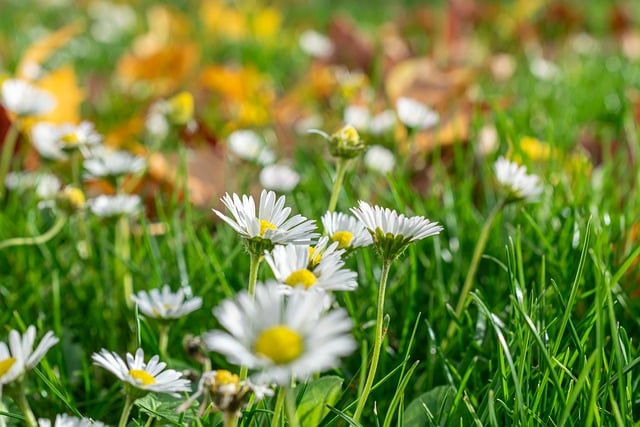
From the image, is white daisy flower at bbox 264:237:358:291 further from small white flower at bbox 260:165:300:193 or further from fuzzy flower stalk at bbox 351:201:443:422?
small white flower at bbox 260:165:300:193

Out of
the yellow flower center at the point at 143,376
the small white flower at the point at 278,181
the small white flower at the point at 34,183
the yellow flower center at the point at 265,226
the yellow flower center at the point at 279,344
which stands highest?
the yellow flower center at the point at 279,344

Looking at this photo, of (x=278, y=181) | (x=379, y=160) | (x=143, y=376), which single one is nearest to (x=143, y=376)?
(x=143, y=376)

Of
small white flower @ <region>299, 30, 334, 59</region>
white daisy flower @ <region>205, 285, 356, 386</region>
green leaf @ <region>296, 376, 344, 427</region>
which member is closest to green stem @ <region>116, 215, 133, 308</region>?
green leaf @ <region>296, 376, 344, 427</region>

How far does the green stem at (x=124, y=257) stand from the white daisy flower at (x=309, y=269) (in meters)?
0.30

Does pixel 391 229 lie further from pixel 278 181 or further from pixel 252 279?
pixel 278 181

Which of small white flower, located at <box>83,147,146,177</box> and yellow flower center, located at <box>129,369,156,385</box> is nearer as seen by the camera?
yellow flower center, located at <box>129,369,156,385</box>

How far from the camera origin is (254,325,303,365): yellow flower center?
0.30m

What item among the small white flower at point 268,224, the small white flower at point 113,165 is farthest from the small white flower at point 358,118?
the small white flower at point 268,224

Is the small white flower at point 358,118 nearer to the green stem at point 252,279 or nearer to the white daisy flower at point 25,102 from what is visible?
the white daisy flower at point 25,102

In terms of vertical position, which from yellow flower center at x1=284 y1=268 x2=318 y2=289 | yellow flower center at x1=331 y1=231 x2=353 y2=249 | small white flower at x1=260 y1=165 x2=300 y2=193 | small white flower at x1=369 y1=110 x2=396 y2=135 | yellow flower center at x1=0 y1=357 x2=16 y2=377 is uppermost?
yellow flower center at x1=284 y1=268 x2=318 y2=289

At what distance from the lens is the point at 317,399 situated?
49 centimetres

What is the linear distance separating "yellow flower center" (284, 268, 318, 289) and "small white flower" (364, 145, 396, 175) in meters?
0.52

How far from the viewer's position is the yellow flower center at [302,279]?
0.39 m

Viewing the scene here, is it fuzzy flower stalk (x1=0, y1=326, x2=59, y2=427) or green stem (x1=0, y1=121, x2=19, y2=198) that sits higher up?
fuzzy flower stalk (x1=0, y1=326, x2=59, y2=427)
